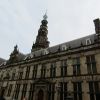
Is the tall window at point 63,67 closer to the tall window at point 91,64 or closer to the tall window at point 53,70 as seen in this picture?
the tall window at point 53,70

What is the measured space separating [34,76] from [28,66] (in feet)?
13.3

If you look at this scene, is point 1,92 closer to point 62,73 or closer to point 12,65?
point 12,65

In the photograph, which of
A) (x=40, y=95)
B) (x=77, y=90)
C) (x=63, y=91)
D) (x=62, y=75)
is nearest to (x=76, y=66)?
(x=62, y=75)

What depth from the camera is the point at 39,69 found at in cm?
2842

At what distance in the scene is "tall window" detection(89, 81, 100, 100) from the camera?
18297mm

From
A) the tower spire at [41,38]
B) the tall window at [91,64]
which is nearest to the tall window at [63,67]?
the tall window at [91,64]

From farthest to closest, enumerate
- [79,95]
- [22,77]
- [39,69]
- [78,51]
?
[22,77]
[39,69]
[78,51]
[79,95]

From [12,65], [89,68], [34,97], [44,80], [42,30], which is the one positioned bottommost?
[34,97]

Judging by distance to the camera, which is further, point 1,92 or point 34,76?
point 1,92

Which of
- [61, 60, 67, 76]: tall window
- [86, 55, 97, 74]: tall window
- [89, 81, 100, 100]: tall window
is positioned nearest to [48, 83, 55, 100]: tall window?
[61, 60, 67, 76]: tall window

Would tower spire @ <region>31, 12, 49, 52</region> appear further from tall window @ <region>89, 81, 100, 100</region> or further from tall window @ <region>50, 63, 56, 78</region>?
tall window @ <region>89, 81, 100, 100</region>

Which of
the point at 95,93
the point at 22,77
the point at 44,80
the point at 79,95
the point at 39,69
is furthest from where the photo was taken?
the point at 22,77

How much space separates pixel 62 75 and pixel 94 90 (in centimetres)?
661

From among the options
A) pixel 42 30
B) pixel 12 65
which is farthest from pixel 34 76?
pixel 42 30
